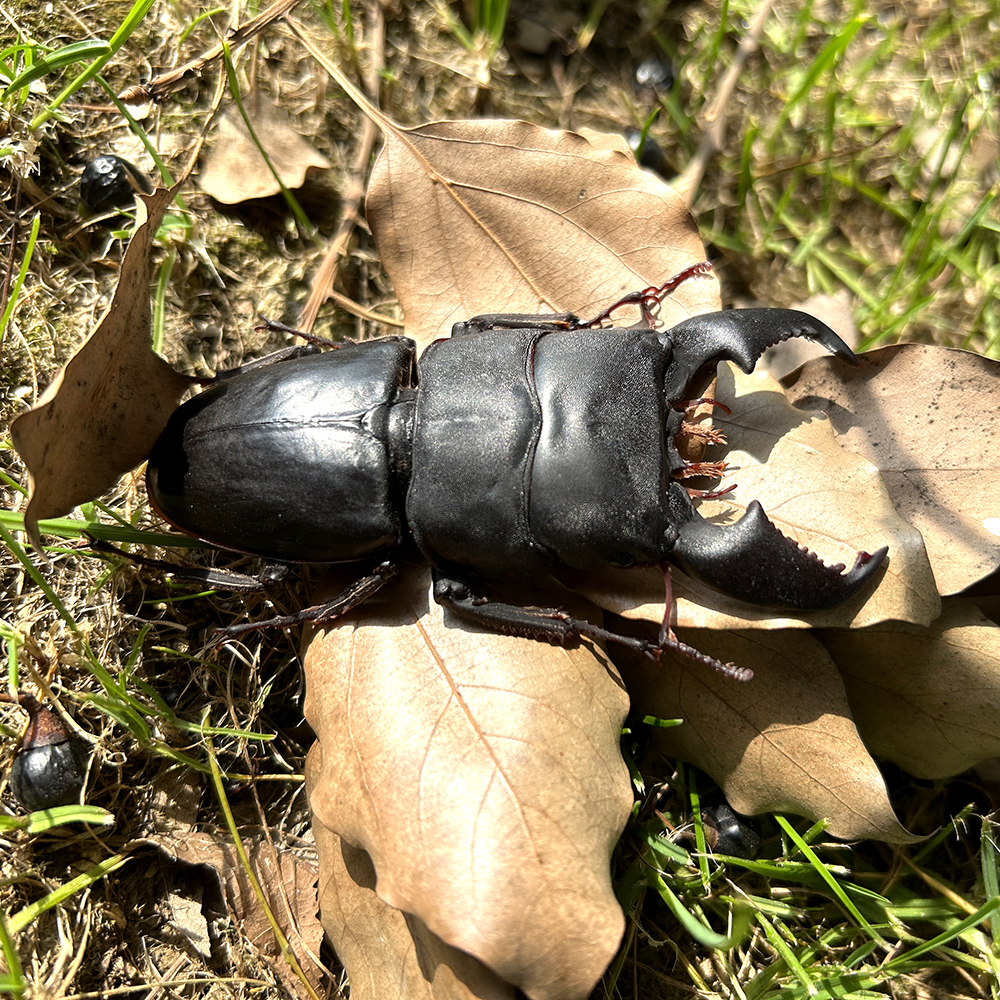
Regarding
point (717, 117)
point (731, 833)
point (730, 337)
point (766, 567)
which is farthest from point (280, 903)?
point (717, 117)

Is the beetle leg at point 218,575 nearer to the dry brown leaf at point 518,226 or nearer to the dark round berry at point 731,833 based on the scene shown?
the dry brown leaf at point 518,226

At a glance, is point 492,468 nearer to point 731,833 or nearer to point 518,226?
point 518,226

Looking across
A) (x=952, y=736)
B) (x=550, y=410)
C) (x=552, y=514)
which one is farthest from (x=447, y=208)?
(x=952, y=736)

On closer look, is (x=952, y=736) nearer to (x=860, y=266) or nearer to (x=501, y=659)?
(x=501, y=659)

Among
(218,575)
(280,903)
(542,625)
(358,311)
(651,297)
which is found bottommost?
(280,903)

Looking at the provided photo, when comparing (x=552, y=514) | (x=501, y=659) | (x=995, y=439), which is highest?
(x=995, y=439)

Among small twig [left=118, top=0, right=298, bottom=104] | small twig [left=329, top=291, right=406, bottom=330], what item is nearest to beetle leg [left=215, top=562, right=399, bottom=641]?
small twig [left=329, top=291, right=406, bottom=330]
